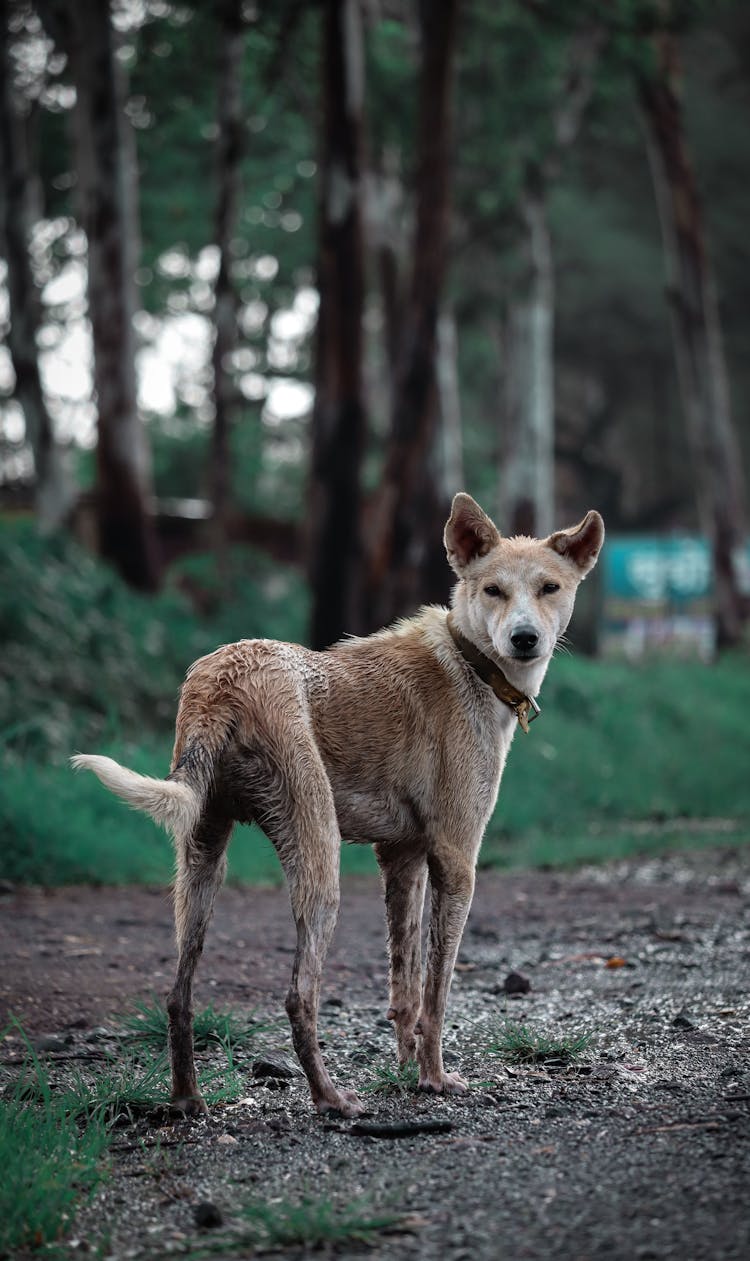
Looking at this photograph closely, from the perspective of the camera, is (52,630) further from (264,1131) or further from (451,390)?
(451,390)

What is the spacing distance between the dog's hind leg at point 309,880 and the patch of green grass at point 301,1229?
3.12 feet

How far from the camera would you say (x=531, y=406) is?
81.3 ft

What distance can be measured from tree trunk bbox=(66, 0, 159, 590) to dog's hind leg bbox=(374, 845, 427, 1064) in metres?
12.6

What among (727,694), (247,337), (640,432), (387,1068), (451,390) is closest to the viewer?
(387,1068)

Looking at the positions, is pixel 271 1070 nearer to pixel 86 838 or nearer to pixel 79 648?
pixel 86 838

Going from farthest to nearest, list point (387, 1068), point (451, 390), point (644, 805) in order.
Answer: point (451, 390) → point (644, 805) → point (387, 1068)

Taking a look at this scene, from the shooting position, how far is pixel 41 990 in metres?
6.34

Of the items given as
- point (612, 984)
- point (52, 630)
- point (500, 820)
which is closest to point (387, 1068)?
point (612, 984)

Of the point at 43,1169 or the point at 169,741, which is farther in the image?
the point at 169,741

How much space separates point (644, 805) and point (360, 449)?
5157 mm

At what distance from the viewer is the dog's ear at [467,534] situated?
17.8 feet

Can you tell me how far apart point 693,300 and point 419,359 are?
8278 mm

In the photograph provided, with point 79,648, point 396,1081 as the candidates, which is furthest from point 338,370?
point 396,1081

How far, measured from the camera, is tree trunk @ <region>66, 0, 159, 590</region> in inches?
687
